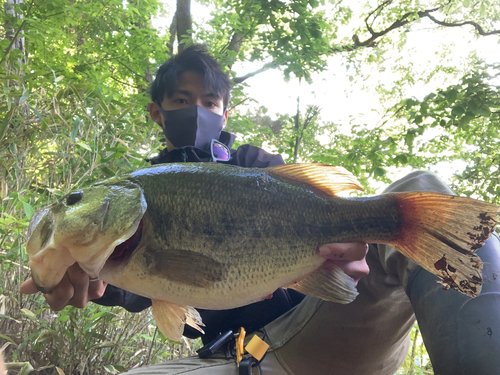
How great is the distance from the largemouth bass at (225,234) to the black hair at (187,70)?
4.92 ft

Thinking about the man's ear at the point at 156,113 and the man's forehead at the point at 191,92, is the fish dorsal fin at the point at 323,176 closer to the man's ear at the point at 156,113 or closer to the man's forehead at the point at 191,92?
the man's forehead at the point at 191,92

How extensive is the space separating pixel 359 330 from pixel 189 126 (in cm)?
164

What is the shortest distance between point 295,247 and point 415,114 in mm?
2652

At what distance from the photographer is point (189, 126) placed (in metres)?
2.22

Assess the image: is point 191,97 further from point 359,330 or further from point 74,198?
point 359,330

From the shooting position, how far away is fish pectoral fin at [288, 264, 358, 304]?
1.06 m

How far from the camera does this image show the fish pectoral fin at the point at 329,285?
1.06 m

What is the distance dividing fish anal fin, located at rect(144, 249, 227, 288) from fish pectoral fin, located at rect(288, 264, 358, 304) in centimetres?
30

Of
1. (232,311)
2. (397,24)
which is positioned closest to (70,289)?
(232,311)

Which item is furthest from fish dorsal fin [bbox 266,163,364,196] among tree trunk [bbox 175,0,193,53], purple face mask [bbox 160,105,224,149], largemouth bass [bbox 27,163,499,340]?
tree trunk [bbox 175,0,193,53]

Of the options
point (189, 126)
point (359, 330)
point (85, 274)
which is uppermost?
point (189, 126)

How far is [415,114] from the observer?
307 centimetres

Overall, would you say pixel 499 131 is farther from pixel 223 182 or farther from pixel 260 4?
pixel 223 182

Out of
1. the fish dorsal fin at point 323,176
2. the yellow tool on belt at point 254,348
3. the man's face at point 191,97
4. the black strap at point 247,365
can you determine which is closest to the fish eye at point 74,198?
the fish dorsal fin at point 323,176
